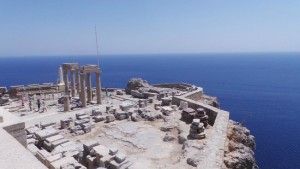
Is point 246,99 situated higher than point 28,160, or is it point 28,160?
point 28,160

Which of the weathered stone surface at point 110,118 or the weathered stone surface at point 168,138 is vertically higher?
the weathered stone surface at point 168,138

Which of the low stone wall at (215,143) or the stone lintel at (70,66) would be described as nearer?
the low stone wall at (215,143)

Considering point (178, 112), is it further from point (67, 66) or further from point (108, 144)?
point (67, 66)

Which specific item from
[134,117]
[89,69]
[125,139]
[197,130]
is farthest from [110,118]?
[197,130]

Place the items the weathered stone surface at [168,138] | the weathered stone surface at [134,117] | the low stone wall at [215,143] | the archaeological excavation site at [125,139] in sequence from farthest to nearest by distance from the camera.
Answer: the weathered stone surface at [134,117]
the weathered stone surface at [168,138]
the low stone wall at [215,143]
the archaeological excavation site at [125,139]

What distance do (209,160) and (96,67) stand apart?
18769 mm

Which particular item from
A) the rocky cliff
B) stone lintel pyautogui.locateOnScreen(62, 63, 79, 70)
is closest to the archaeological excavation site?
the rocky cliff

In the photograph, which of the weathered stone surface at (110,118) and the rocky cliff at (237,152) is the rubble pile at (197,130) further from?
the weathered stone surface at (110,118)

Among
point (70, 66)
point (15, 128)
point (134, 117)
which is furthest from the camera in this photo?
point (70, 66)

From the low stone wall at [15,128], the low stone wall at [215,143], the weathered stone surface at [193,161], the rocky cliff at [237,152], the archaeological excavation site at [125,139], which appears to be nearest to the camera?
the low stone wall at [15,128]

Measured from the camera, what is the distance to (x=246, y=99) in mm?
73625

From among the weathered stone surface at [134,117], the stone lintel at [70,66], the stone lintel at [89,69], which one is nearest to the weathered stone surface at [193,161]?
the weathered stone surface at [134,117]

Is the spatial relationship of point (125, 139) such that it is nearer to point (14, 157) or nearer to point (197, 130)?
point (197, 130)

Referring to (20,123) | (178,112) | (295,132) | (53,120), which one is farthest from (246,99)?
(20,123)
